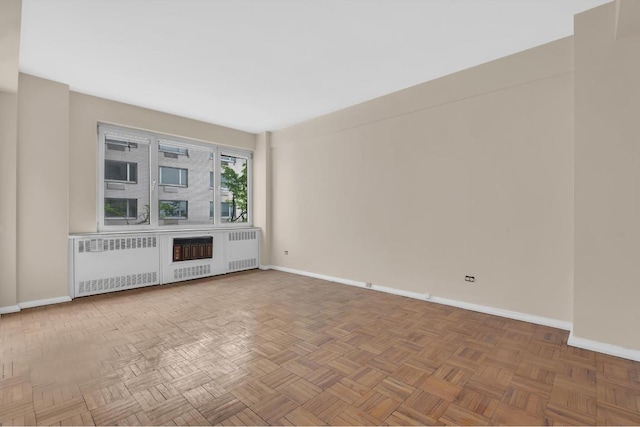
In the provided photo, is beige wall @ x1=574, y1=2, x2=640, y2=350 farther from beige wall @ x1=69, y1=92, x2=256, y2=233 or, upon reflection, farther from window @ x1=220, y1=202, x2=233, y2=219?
beige wall @ x1=69, y1=92, x2=256, y2=233

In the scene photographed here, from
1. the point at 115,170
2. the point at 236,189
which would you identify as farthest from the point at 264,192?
the point at 115,170

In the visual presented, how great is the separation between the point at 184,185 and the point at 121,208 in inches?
40.3

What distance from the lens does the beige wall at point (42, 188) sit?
11.3 feet

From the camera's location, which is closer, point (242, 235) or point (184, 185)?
point (184, 185)

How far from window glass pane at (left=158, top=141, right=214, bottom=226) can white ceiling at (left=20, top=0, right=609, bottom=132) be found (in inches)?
47.8

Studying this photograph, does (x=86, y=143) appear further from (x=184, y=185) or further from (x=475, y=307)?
(x=475, y=307)

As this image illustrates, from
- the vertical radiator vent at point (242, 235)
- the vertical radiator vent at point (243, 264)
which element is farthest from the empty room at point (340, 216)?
the vertical radiator vent at point (243, 264)

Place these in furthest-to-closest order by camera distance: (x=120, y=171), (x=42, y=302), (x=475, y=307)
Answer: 1. (x=120, y=171)
2. (x=42, y=302)
3. (x=475, y=307)

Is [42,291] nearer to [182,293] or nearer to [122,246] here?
[122,246]

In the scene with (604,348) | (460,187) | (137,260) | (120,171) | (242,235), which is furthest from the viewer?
(242,235)

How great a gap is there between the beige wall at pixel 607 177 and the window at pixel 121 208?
212 inches

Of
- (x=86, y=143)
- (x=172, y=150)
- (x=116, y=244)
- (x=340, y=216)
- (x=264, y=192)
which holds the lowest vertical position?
(x=116, y=244)

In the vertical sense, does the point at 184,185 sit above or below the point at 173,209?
above

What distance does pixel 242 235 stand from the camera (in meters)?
5.61
